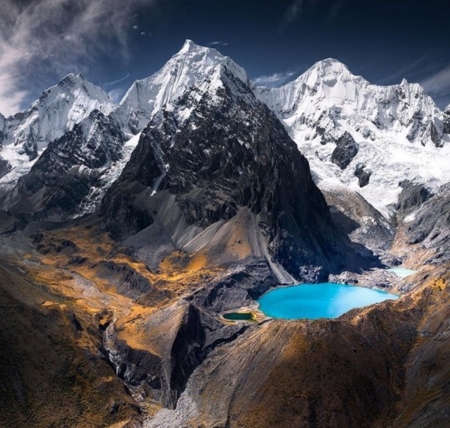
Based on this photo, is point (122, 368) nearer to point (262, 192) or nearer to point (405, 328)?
point (405, 328)

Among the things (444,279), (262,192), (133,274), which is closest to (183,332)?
(444,279)

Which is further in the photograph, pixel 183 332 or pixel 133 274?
pixel 133 274

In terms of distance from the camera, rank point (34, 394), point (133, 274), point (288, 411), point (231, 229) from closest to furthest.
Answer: point (288, 411) < point (34, 394) < point (133, 274) < point (231, 229)

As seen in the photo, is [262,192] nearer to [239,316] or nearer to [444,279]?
[239,316]

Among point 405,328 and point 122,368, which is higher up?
point 122,368

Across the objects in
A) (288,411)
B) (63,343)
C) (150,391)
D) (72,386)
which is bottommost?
(288,411)

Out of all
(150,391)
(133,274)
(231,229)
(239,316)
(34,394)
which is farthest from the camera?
(231,229)

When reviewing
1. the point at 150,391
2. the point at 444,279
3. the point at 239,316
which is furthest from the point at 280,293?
the point at 150,391
